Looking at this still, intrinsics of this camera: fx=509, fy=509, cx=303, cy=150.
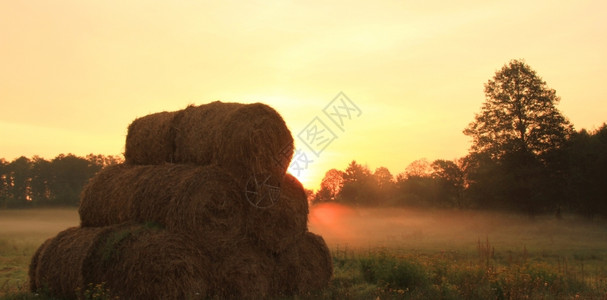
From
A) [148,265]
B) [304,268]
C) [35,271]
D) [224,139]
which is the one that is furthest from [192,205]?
[35,271]

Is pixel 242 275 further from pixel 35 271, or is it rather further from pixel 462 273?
pixel 462 273

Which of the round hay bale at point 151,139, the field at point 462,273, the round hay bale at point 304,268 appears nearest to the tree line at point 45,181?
the field at point 462,273

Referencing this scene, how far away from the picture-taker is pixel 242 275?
9.84 meters

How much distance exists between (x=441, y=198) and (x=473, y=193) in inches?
543

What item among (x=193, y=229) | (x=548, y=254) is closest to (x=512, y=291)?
(x=193, y=229)

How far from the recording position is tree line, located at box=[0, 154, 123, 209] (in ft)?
201

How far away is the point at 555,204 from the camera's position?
41.3 meters

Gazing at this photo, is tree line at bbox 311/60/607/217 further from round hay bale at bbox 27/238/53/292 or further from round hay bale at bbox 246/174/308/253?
round hay bale at bbox 27/238/53/292

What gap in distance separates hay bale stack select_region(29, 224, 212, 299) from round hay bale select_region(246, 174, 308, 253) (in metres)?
1.40

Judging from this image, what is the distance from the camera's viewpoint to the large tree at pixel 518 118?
136 ft

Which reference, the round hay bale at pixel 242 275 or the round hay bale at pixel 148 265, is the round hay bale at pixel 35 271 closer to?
the round hay bale at pixel 148 265

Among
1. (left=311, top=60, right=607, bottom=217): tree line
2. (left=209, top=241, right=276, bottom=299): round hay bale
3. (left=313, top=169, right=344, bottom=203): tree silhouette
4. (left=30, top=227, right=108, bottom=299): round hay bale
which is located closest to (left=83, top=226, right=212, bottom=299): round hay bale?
(left=30, top=227, right=108, bottom=299): round hay bale

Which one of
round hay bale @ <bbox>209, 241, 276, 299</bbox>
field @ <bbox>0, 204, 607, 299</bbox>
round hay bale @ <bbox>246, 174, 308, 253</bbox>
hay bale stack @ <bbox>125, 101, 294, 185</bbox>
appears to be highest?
hay bale stack @ <bbox>125, 101, 294, 185</bbox>

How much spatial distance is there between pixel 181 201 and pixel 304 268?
3466 mm
